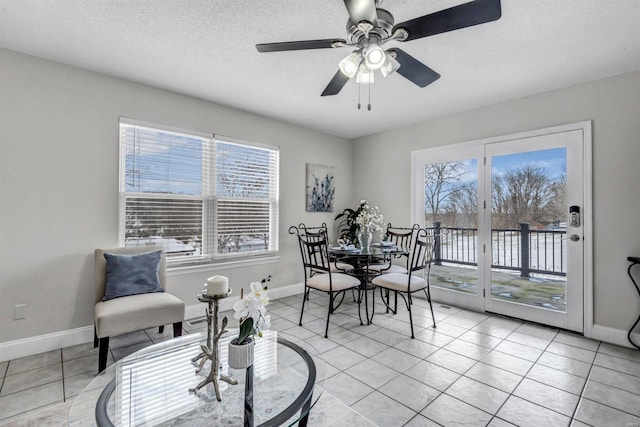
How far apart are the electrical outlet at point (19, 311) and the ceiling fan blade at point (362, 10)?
3.49m

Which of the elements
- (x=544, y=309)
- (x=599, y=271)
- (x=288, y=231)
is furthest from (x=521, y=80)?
(x=288, y=231)

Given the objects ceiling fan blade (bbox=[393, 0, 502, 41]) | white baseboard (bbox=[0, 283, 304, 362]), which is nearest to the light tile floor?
white baseboard (bbox=[0, 283, 304, 362])

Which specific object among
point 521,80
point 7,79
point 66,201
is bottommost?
point 66,201

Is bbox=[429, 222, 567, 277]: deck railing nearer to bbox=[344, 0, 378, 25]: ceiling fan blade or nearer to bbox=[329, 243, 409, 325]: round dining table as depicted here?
bbox=[329, 243, 409, 325]: round dining table

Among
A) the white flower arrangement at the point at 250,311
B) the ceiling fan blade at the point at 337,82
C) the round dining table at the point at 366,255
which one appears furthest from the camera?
the round dining table at the point at 366,255

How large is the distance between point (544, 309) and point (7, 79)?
575 centimetres

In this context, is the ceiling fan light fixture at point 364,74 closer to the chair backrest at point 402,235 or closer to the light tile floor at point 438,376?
the light tile floor at point 438,376

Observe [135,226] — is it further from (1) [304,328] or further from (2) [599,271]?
(2) [599,271]

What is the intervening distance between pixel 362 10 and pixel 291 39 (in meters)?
0.98

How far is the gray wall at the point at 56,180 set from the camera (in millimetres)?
2525

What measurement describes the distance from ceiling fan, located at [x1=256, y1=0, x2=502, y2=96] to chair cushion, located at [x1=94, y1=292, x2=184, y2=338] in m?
2.23

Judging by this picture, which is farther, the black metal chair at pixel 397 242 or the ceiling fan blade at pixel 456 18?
the black metal chair at pixel 397 242

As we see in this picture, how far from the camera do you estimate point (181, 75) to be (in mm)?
2973

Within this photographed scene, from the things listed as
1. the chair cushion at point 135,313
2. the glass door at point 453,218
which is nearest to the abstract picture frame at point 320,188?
the glass door at point 453,218
